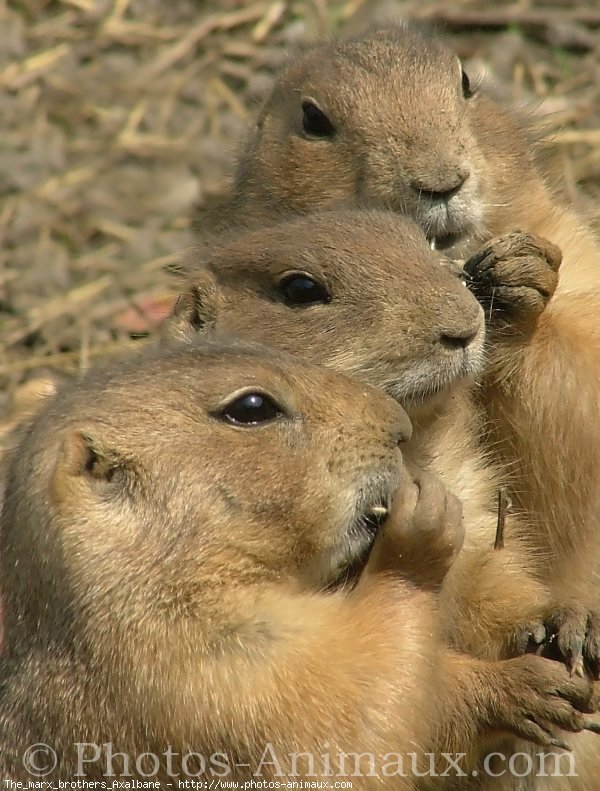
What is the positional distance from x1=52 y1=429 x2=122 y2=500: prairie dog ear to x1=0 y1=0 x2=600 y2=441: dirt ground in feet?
14.3

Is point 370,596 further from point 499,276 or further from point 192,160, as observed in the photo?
point 192,160

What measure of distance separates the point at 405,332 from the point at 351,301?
0.28 metres

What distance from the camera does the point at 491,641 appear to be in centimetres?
521

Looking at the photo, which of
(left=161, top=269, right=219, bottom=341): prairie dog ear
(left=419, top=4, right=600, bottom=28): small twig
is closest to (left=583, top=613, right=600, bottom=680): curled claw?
(left=161, top=269, right=219, bottom=341): prairie dog ear

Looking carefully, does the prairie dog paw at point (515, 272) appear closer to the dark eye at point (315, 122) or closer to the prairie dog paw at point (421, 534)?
the prairie dog paw at point (421, 534)

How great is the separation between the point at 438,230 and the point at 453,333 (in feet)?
2.61

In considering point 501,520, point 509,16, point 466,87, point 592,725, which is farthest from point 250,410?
point 509,16

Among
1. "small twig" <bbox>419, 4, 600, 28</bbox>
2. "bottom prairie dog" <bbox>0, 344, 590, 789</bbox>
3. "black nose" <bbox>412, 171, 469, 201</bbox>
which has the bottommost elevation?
"small twig" <bbox>419, 4, 600, 28</bbox>

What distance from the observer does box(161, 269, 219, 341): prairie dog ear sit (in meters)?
5.47

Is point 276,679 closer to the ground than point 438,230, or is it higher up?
closer to the ground

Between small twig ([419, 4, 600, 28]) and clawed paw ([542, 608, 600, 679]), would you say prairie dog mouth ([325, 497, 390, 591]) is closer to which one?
clawed paw ([542, 608, 600, 679])

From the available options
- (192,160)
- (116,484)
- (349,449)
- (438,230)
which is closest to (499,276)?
(438,230)

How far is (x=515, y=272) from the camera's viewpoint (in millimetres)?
5297

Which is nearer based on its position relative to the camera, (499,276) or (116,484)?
(116,484)
